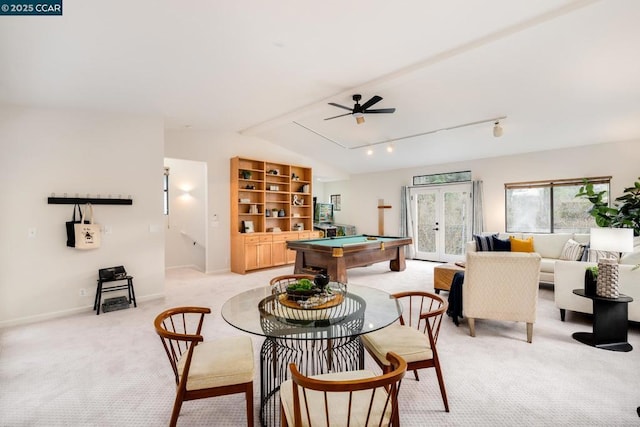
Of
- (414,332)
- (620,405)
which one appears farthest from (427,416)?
(620,405)

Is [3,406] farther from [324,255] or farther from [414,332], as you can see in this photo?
[324,255]

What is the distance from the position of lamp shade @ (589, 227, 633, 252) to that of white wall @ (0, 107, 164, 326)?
5516mm

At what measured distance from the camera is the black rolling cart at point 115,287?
13.5ft

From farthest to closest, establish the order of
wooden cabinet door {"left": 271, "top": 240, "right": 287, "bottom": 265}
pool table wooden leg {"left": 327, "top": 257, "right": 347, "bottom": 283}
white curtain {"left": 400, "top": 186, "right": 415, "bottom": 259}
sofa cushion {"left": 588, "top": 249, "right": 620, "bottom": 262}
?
white curtain {"left": 400, "top": 186, "right": 415, "bottom": 259}, wooden cabinet door {"left": 271, "top": 240, "right": 287, "bottom": 265}, pool table wooden leg {"left": 327, "top": 257, "right": 347, "bottom": 283}, sofa cushion {"left": 588, "top": 249, "right": 620, "bottom": 262}

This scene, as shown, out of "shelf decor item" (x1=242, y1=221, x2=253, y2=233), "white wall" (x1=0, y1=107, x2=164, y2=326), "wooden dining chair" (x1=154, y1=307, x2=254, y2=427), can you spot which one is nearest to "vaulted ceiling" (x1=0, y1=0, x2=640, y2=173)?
"white wall" (x1=0, y1=107, x2=164, y2=326)

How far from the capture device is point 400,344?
1993 millimetres

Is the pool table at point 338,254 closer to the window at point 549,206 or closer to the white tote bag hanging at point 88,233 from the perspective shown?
the window at point 549,206

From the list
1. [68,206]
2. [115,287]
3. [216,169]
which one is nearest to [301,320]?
[115,287]

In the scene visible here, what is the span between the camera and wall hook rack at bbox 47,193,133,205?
392cm

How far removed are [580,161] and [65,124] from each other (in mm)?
8485

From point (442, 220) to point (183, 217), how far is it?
640 cm

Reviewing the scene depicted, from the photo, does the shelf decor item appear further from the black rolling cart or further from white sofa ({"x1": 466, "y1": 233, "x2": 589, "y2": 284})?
white sofa ({"x1": 466, "y1": 233, "x2": 589, "y2": 284})

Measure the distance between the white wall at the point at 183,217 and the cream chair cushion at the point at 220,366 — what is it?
5.52m

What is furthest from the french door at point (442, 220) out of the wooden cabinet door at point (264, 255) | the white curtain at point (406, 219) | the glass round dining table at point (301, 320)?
the glass round dining table at point (301, 320)
